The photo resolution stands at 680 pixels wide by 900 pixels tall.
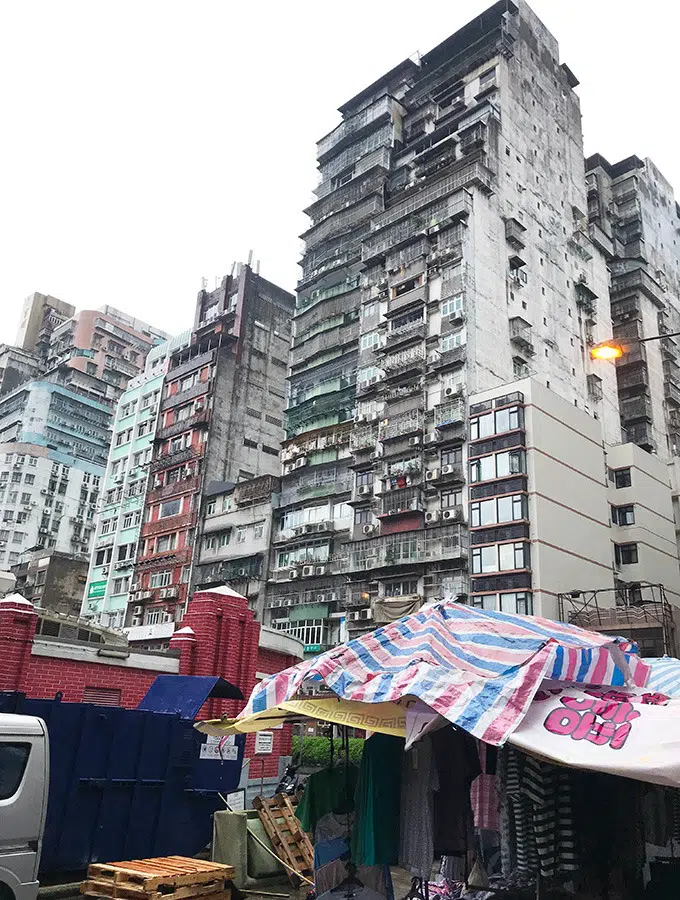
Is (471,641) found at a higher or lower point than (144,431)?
lower

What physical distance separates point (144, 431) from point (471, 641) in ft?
209

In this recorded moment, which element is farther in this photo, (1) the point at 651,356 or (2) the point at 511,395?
(1) the point at 651,356

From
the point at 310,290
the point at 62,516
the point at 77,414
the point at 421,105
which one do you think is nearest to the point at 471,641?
the point at 310,290

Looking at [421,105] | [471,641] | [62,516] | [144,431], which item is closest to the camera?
[471,641]

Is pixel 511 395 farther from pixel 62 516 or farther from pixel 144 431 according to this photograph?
pixel 62 516

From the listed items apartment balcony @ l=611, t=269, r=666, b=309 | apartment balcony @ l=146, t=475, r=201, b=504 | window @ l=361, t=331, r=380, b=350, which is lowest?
apartment balcony @ l=146, t=475, r=201, b=504

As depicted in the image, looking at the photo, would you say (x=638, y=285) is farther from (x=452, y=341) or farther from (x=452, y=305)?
(x=452, y=341)

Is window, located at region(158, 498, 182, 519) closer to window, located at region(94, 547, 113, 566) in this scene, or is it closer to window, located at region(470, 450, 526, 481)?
window, located at region(94, 547, 113, 566)

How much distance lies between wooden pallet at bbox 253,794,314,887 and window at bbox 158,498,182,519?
50.9 m

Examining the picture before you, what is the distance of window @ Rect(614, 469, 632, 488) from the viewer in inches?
1930

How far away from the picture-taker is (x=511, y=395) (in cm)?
4316

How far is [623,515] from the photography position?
48531 millimetres

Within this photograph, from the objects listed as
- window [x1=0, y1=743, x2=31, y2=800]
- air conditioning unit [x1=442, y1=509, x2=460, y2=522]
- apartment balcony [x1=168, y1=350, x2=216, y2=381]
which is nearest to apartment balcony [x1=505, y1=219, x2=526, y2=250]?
air conditioning unit [x1=442, y1=509, x2=460, y2=522]

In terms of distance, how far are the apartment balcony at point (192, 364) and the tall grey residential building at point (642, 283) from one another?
3483 cm
